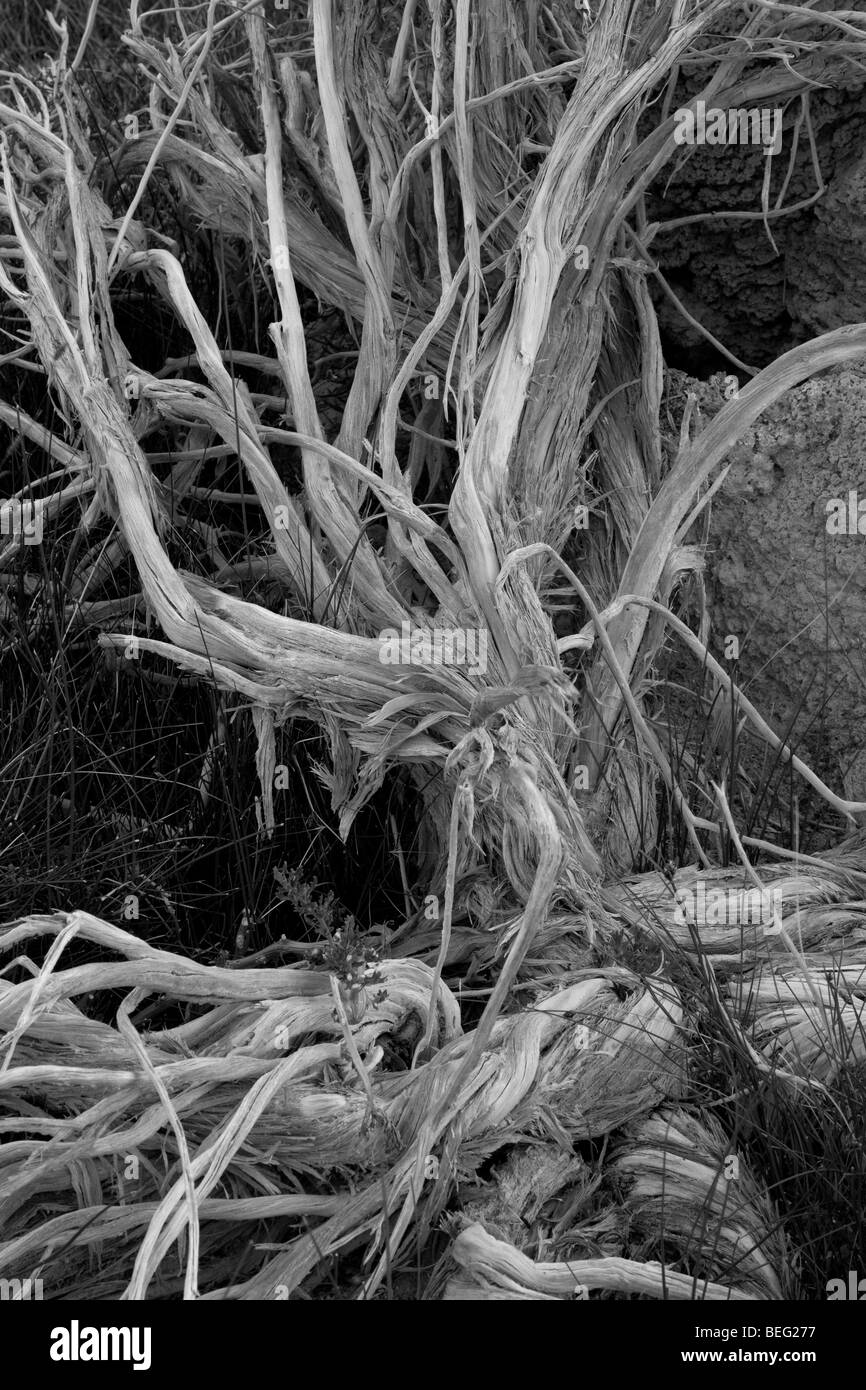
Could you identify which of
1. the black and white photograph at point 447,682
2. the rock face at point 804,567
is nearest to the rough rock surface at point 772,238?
the black and white photograph at point 447,682

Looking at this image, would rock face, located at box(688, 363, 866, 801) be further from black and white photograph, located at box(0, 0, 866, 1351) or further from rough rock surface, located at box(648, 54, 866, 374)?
rough rock surface, located at box(648, 54, 866, 374)

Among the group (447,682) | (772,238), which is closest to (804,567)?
(772,238)

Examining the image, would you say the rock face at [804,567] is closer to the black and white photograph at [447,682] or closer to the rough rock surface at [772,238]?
the black and white photograph at [447,682]

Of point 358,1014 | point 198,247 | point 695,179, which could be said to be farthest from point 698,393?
point 358,1014

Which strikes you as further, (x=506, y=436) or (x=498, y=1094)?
(x=506, y=436)

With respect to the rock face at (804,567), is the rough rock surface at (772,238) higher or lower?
higher

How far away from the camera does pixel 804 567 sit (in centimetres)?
247

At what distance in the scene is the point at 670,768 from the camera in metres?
2.20

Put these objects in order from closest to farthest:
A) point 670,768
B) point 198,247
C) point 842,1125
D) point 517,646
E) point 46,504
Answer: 1. point 842,1125
2. point 517,646
3. point 670,768
4. point 46,504
5. point 198,247

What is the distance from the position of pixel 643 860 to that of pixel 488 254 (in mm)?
1069

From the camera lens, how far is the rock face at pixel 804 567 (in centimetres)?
243

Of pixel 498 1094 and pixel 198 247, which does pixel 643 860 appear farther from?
pixel 198 247

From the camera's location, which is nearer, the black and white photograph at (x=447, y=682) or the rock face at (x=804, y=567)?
the black and white photograph at (x=447, y=682)

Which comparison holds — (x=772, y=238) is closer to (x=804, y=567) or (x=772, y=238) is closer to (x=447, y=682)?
(x=804, y=567)
